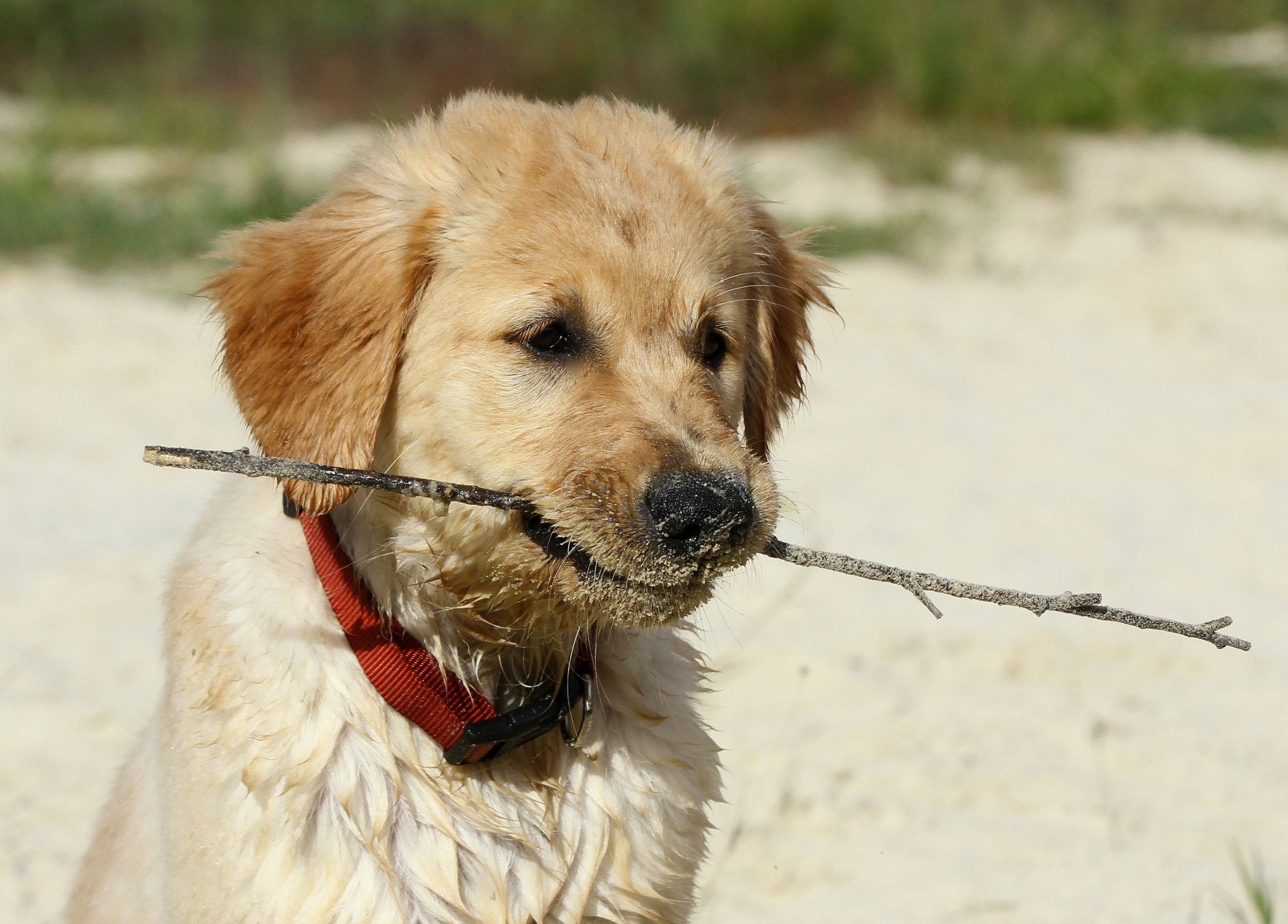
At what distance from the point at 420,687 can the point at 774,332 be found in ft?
4.15

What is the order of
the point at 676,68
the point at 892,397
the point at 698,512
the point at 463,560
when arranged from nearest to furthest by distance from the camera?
the point at 698,512
the point at 463,560
the point at 892,397
the point at 676,68

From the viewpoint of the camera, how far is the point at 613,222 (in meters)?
2.98

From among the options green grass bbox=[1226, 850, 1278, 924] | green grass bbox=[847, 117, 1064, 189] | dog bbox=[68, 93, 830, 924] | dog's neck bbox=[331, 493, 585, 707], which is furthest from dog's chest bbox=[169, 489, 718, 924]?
green grass bbox=[847, 117, 1064, 189]

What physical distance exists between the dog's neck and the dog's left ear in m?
0.77

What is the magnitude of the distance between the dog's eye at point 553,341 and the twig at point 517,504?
303 millimetres

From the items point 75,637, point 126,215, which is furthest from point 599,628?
point 126,215

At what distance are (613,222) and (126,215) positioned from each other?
7.94m

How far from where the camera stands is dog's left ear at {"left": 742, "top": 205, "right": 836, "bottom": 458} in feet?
11.6

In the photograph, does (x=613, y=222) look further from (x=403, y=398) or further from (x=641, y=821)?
(x=641, y=821)

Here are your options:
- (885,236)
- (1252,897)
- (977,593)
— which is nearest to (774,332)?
(977,593)

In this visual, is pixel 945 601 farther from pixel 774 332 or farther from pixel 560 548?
pixel 560 548

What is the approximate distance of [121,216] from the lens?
9992 mm

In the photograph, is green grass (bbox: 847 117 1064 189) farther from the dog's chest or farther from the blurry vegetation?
the dog's chest

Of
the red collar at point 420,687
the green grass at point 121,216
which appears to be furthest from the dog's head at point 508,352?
the green grass at point 121,216
